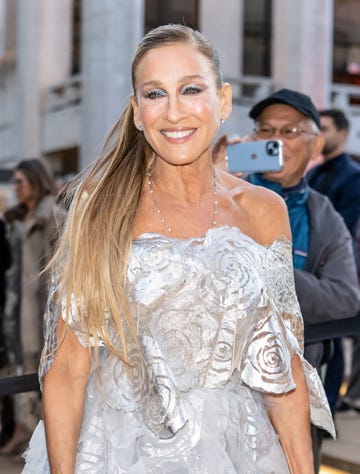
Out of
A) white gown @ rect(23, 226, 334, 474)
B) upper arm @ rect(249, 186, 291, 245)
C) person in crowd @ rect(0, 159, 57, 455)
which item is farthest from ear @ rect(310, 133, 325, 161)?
person in crowd @ rect(0, 159, 57, 455)

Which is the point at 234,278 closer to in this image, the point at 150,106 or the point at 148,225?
the point at 148,225

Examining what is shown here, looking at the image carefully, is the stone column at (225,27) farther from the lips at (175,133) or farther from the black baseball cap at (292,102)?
the lips at (175,133)

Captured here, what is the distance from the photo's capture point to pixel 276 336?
2381 millimetres

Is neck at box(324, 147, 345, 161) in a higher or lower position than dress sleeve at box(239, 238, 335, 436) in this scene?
higher

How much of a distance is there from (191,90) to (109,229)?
0.38 m

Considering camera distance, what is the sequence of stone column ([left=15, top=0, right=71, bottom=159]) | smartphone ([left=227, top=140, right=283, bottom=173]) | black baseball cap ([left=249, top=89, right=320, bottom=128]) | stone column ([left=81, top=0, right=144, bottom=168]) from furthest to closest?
stone column ([left=15, top=0, right=71, bottom=159]) → stone column ([left=81, top=0, right=144, bottom=168]) → black baseball cap ([left=249, top=89, right=320, bottom=128]) → smartphone ([left=227, top=140, right=283, bottom=173])

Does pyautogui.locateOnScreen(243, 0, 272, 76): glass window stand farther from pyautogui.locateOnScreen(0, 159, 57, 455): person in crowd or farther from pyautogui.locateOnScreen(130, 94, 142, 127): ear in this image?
pyautogui.locateOnScreen(130, 94, 142, 127): ear

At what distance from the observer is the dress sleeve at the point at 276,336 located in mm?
2355

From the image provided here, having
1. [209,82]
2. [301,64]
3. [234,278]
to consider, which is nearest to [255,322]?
[234,278]

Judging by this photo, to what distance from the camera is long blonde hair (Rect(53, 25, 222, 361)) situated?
2.24 m

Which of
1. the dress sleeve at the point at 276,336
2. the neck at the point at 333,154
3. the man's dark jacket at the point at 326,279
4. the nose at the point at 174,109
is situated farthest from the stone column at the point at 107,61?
the nose at the point at 174,109

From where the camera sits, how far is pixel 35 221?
658 centimetres

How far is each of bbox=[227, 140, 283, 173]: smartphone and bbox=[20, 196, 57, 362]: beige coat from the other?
2900mm

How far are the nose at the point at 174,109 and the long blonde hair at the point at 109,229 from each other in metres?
0.13
